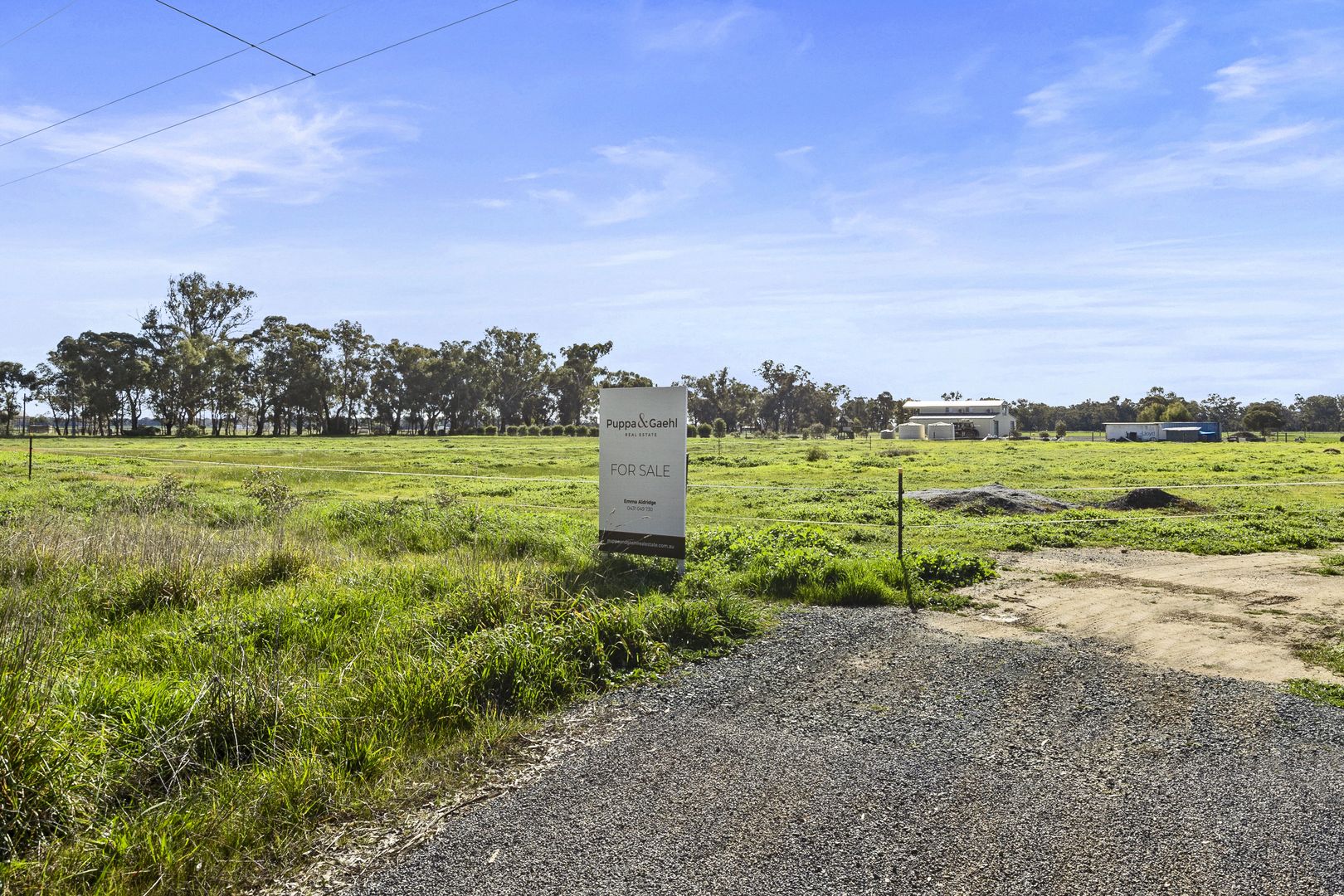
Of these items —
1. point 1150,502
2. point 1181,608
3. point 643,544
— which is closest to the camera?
point 1181,608

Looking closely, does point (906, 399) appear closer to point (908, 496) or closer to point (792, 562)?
point (908, 496)

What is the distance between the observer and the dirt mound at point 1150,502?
1753cm

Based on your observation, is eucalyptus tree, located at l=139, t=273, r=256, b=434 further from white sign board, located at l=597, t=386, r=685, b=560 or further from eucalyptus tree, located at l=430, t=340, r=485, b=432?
white sign board, located at l=597, t=386, r=685, b=560

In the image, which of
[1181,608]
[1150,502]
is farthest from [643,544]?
[1150,502]

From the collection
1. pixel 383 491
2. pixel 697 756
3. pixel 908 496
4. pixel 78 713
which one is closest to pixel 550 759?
pixel 697 756

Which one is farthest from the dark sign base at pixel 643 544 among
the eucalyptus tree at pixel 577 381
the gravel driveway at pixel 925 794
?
the eucalyptus tree at pixel 577 381

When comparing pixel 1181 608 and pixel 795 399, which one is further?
pixel 795 399

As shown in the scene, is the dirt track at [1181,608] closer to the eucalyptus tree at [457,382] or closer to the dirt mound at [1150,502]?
the dirt mound at [1150,502]

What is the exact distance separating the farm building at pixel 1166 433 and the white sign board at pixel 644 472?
92042 millimetres

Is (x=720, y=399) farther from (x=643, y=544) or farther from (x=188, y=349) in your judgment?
(x=643, y=544)

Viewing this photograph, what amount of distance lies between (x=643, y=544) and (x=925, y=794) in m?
5.98

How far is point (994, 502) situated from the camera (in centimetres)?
1786

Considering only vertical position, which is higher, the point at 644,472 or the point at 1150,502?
the point at 644,472

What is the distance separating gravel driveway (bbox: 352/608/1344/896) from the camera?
369 cm
